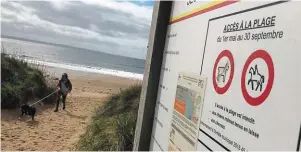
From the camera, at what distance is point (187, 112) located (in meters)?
2.26

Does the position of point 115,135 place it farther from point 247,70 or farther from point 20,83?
point 20,83

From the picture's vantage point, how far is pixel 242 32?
172 cm

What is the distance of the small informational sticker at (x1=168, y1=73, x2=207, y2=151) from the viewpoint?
2088 mm

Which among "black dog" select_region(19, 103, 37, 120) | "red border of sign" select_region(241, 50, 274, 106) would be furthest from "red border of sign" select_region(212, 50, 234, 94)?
"black dog" select_region(19, 103, 37, 120)

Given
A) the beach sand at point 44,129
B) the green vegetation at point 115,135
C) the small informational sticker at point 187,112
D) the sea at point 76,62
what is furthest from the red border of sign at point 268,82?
the sea at point 76,62

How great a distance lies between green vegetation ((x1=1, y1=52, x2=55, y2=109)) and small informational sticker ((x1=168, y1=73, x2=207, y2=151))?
12338 millimetres

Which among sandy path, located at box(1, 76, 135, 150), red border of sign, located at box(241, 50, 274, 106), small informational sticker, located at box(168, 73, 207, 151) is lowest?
sandy path, located at box(1, 76, 135, 150)

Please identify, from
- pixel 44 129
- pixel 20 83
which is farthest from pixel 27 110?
pixel 20 83

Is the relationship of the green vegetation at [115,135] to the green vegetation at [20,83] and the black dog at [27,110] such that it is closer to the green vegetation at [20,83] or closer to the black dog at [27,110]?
the black dog at [27,110]

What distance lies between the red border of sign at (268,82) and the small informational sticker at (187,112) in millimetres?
403

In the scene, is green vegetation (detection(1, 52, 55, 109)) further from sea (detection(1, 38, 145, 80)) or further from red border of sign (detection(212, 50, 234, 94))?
red border of sign (detection(212, 50, 234, 94))

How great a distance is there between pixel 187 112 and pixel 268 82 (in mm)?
837

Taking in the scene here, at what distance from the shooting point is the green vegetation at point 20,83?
13.9m

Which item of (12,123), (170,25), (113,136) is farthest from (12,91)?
(170,25)
